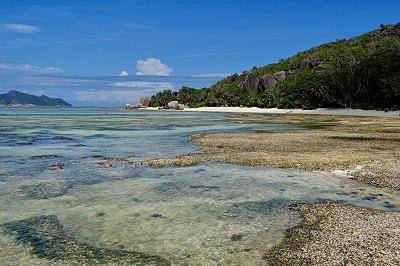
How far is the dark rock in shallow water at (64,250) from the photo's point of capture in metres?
8.85

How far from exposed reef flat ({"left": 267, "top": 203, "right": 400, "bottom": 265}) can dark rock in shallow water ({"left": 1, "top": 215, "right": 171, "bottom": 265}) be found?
3.13 meters

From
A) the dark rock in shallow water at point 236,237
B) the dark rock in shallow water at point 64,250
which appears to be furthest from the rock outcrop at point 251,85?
the dark rock in shallow water at point 64,250

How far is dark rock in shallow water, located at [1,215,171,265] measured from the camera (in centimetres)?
885

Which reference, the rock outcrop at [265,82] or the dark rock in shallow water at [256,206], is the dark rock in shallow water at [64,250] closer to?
the dark rock in shallow water at [256,206]

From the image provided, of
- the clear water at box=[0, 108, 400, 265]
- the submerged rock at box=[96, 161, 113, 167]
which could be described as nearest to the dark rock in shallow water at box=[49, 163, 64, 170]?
the clear water at box=[0, 108, 400, 265]

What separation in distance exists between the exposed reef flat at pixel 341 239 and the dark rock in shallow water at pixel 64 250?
3130 mm

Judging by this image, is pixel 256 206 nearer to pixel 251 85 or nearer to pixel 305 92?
pixel 305 92

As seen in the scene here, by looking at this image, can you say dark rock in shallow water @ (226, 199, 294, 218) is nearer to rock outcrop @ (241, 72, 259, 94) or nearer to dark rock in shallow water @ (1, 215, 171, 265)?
dark rock in shallow water @ (1, 215, 171, 265)

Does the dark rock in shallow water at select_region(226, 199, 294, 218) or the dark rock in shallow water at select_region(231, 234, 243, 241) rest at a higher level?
the dark rock in shallow water at select_region(231, 234, 243, 241)

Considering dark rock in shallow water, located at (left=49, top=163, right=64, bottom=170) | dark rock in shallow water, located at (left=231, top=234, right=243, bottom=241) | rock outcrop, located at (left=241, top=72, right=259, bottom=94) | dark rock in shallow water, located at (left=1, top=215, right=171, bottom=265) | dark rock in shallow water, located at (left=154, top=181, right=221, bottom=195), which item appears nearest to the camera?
dark rock in shallow water, located at (left=1, top=215, right=171, bottom=265)

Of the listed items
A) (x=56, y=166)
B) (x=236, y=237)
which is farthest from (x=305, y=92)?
(x=236, y=237)

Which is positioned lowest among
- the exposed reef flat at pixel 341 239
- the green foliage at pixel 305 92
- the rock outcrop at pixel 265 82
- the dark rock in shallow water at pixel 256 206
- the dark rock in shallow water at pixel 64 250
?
the dark rock in shallow water at pixel 64 250

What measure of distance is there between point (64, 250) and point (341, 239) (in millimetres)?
6906

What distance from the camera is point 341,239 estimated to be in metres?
9.62
